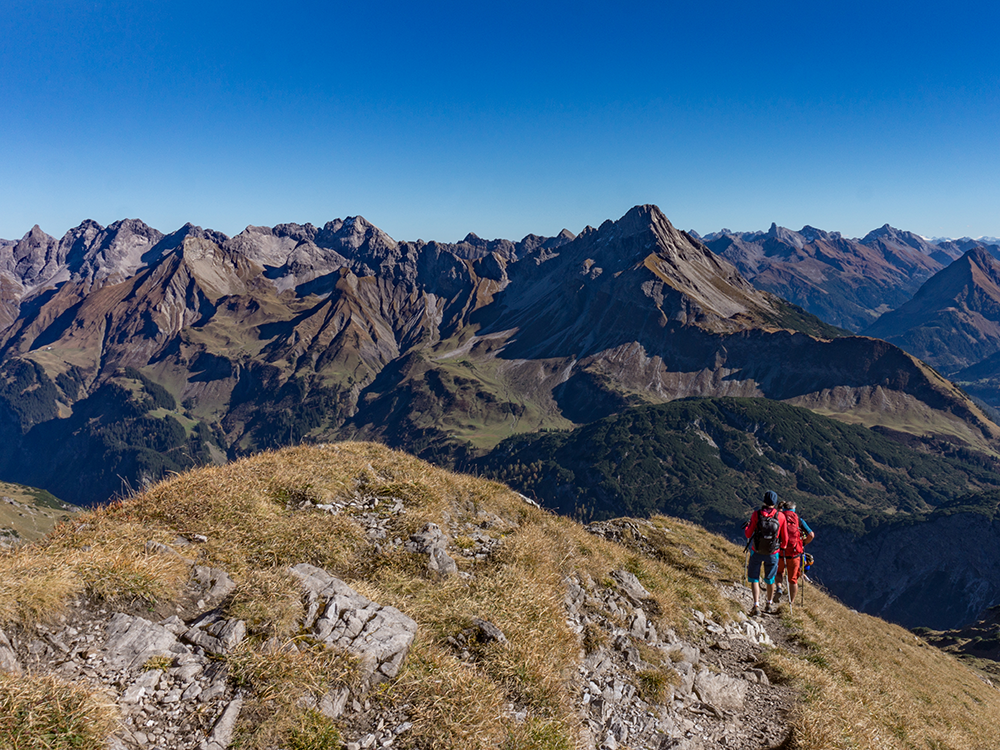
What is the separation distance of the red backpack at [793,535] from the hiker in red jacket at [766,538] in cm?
18

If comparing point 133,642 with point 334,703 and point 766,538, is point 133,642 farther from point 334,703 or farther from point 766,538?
point 766,538

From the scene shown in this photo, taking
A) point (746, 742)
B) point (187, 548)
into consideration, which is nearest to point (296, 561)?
point (187, 548)

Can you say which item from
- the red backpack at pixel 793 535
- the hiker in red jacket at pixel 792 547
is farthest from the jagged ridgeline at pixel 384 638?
the red backpack at pixel 793 535

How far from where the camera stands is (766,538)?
17172 mm

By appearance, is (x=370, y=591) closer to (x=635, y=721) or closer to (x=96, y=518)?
(x=635, y=721)

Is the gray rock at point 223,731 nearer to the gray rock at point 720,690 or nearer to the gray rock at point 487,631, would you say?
A: the gray rock at point 487,631

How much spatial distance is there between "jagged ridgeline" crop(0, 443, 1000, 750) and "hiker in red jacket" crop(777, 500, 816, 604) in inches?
46.2

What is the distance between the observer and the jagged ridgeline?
715 cm

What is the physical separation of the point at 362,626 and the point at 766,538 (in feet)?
47.4

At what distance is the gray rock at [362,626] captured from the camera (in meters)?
8.41

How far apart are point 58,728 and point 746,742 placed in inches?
471

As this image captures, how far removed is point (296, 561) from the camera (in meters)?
11.4

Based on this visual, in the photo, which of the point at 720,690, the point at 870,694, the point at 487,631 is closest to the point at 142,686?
the point at 487,631

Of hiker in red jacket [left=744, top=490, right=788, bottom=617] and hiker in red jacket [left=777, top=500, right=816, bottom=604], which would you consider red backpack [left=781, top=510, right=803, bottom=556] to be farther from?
hiker in red jacket [left=744, top=490, right=788, bottom=617]
